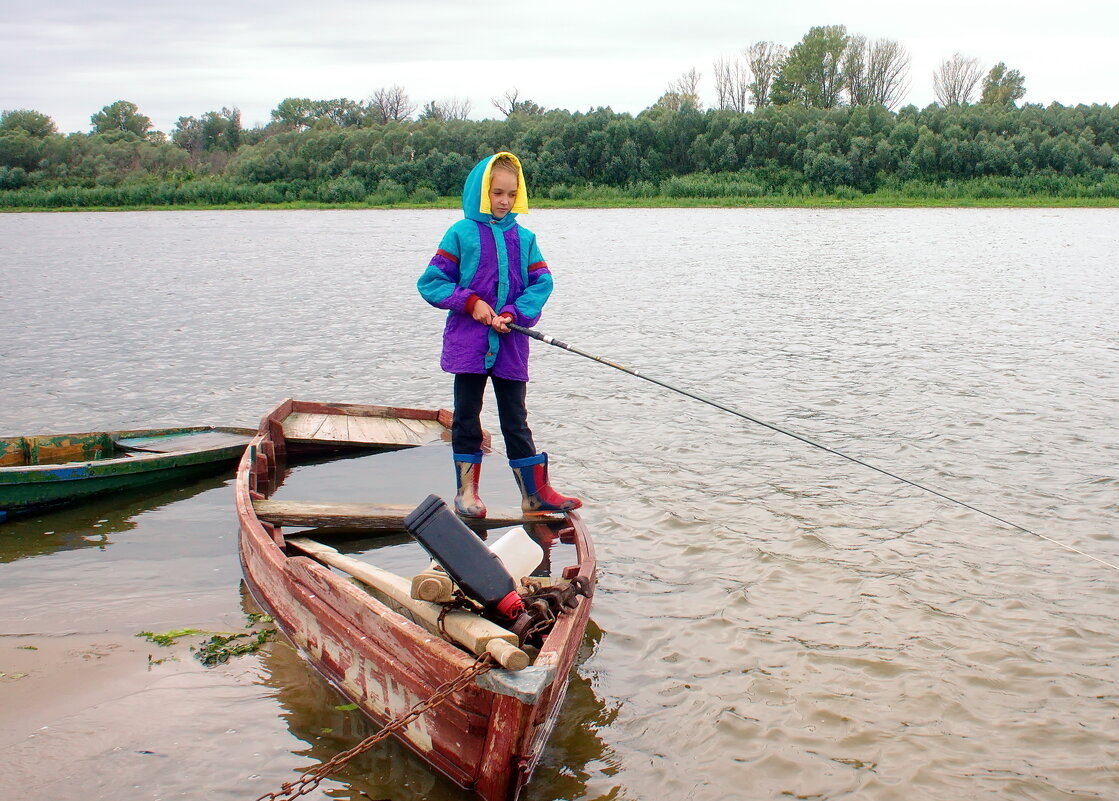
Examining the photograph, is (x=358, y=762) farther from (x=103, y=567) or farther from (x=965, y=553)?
(x=965, y=553)

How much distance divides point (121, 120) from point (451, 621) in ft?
367

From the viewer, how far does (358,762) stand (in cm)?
427

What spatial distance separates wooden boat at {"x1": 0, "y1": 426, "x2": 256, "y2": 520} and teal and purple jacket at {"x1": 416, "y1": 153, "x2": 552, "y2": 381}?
3.30m

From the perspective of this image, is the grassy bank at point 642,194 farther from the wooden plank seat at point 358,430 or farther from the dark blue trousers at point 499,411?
the dark blue trousers at point 499,411

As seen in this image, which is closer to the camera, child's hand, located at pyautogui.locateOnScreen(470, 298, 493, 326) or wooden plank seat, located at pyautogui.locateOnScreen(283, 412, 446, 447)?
child's hand, located at pyautogui.locateOnScreen(470, 298, 493, 326)

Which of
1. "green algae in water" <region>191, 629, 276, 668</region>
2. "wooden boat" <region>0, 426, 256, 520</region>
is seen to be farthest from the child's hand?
"wooden boat" <region>0, 426, 256, 520</region>

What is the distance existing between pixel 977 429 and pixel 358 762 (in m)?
7.58

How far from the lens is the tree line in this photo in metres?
62.3

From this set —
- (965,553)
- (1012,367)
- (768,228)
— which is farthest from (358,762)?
(768,228)

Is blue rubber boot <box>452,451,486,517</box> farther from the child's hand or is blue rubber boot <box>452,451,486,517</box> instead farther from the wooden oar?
the wooden oar

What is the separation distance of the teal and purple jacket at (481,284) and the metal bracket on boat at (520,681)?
8.51ft

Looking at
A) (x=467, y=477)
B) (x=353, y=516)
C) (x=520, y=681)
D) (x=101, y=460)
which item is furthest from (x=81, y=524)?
(x=520, y=681)

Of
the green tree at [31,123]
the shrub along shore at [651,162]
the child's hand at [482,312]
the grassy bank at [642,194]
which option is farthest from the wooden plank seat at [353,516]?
the green tree at [31,123]

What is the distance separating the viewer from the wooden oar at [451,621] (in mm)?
3547
